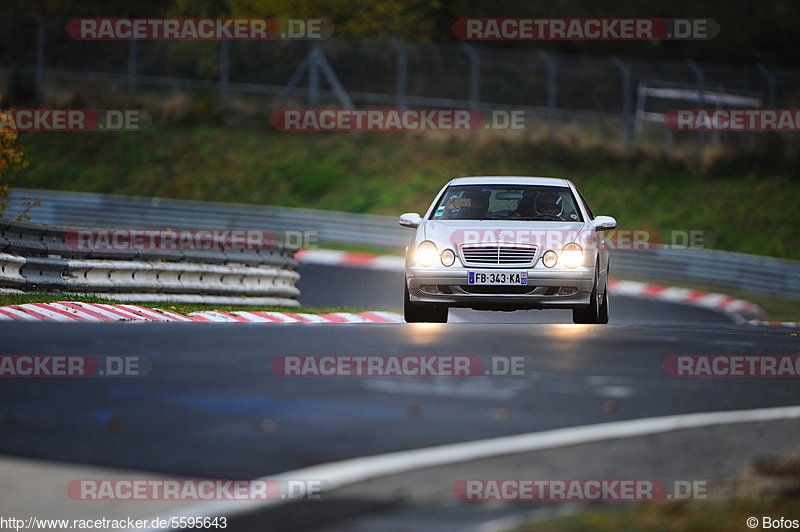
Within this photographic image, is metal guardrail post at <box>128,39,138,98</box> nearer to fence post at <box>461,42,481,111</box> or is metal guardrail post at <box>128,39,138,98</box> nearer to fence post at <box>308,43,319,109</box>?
fence post at <box>308,43,319,109</box>

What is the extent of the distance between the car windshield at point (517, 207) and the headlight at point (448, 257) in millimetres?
827

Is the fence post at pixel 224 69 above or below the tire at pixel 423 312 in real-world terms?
above

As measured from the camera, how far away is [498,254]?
14203 millimetres

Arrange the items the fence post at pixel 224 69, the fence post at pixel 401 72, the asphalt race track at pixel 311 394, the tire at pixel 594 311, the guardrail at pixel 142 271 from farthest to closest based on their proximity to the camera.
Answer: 1. the fence post at pixel 224 69
2. the fence post at pixel 401 72
3. the guardrail at pixel 142 271
4. the tire at pixel 594 311
5. the asphalt race track at pixel 311 394

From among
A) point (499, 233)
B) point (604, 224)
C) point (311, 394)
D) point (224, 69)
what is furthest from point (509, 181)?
point (224, 69)

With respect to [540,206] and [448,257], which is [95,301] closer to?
[448,257]

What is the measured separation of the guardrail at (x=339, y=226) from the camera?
2950 cm

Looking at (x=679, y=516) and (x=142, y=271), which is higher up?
(x=142, y=271)

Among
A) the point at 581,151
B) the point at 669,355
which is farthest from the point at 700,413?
the point at 581,151

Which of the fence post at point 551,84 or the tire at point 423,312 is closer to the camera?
the tire at point 423,312

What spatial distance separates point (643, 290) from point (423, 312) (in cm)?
1358

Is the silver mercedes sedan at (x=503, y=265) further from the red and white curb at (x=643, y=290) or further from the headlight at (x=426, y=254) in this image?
the red and white curb at (x=643, y=290)

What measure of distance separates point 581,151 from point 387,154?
590 cm

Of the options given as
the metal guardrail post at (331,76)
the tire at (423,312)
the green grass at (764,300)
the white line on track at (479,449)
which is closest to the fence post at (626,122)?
the metal guardrail post at (331,76)
